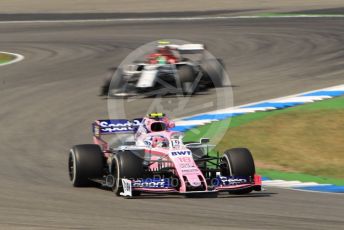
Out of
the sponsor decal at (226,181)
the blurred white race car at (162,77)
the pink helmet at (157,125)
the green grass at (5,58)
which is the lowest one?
the sponsor decal at (226,181)

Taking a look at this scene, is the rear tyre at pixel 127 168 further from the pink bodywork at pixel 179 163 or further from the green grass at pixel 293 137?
the green grass at pixel 293 137

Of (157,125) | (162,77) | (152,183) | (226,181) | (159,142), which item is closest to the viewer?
(152,183)

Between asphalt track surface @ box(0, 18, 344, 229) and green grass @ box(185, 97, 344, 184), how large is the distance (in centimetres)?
232

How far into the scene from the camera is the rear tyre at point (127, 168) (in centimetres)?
1477

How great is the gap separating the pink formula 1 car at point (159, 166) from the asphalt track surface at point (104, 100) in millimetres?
202

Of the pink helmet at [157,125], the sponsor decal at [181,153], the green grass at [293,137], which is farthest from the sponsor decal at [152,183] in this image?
the green grass at [293,137]

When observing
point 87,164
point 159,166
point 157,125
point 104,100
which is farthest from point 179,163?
point 104,100

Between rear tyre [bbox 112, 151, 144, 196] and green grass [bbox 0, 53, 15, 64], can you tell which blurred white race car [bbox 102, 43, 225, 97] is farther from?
rear tyre [bbox 112, 151, 144, 196]

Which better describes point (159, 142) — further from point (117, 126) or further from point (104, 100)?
point (104, 100)

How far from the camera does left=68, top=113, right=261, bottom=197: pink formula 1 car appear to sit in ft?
47.8

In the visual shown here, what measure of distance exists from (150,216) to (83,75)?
17777 millimetres

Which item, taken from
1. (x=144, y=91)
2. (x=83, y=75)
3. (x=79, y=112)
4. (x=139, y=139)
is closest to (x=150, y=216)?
(x=139, y=139)

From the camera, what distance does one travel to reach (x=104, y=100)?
26344 millimetres

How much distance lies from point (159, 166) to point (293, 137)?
18.9 feet
